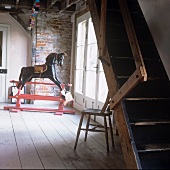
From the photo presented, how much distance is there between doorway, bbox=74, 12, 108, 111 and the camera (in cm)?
604

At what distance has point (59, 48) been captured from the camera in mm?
8344

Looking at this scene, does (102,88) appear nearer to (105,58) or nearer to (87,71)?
(87,71)

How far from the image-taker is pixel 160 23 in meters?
3.45

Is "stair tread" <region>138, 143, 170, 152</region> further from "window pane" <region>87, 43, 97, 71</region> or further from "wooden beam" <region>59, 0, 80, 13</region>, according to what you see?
"wooden beam" <region>59, 0, 80, 13</region>

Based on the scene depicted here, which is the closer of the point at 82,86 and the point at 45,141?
the point at 45,141


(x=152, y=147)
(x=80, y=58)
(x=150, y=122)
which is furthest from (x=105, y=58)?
(x=80, y=58)

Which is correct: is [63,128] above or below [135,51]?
below

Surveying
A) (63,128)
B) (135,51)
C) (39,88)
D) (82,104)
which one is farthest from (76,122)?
(135,51)

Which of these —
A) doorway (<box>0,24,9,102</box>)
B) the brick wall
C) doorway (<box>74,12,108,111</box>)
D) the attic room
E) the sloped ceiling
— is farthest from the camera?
doorway (<box>0,24,9,102</box>)

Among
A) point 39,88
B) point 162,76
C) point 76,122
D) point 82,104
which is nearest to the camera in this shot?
point 162,76

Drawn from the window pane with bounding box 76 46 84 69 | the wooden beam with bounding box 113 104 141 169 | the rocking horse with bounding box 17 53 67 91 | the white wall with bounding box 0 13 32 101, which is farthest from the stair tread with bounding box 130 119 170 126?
the white wall with bounding box 0 13 32 101

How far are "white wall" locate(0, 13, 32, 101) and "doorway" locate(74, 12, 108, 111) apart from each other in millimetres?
1624

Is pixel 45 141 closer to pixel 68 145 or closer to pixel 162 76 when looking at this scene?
pixel 68 145

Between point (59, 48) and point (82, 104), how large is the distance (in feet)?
6.87
